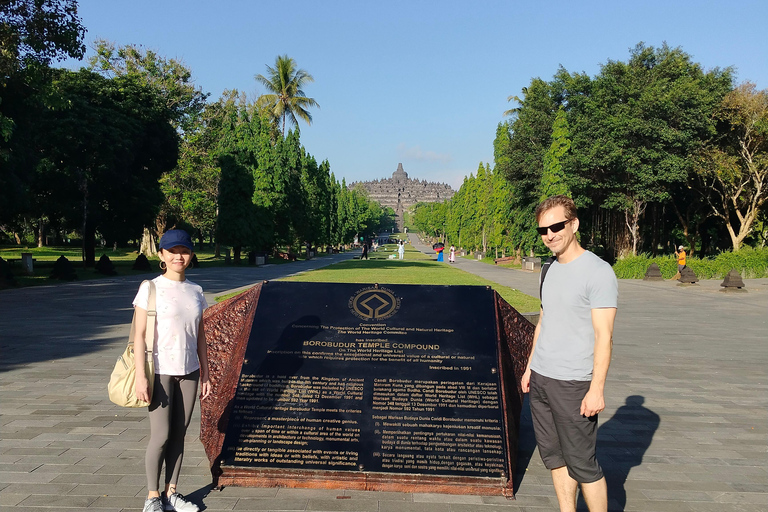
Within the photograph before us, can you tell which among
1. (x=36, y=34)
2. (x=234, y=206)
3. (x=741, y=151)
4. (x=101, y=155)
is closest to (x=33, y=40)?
(x=36, y=34)

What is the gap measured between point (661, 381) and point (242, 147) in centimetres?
3075

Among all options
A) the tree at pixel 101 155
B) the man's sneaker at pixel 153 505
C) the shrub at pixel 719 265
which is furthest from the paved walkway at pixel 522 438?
the tree at pixel 101 155

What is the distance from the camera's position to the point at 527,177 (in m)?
34.2

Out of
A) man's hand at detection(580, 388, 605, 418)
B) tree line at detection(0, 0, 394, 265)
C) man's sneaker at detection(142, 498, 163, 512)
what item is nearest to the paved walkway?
man's sneaker at detection(142, 498, 163, 512)

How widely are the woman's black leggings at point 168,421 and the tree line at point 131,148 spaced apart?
10604mm

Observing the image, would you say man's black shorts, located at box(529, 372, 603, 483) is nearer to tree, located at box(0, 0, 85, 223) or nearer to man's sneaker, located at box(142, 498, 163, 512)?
man's sneaker, located at box(142, 498, 163, 512)

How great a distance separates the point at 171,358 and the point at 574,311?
2.24 meters

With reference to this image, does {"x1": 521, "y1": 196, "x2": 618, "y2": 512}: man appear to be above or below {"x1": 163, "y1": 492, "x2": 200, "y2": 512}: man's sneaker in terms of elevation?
above

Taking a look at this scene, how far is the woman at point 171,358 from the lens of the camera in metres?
3.30

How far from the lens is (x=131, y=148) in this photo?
26.2m

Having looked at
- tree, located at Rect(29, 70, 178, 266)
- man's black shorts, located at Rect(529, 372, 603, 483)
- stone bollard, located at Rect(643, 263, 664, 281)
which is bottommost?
stone bollard, located at Rect(643, 263, 664, 281)

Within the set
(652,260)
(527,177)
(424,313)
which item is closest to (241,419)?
(424,313)

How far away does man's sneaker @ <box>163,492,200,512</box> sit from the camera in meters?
3.43

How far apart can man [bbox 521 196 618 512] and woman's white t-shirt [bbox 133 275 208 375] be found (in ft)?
6.55
